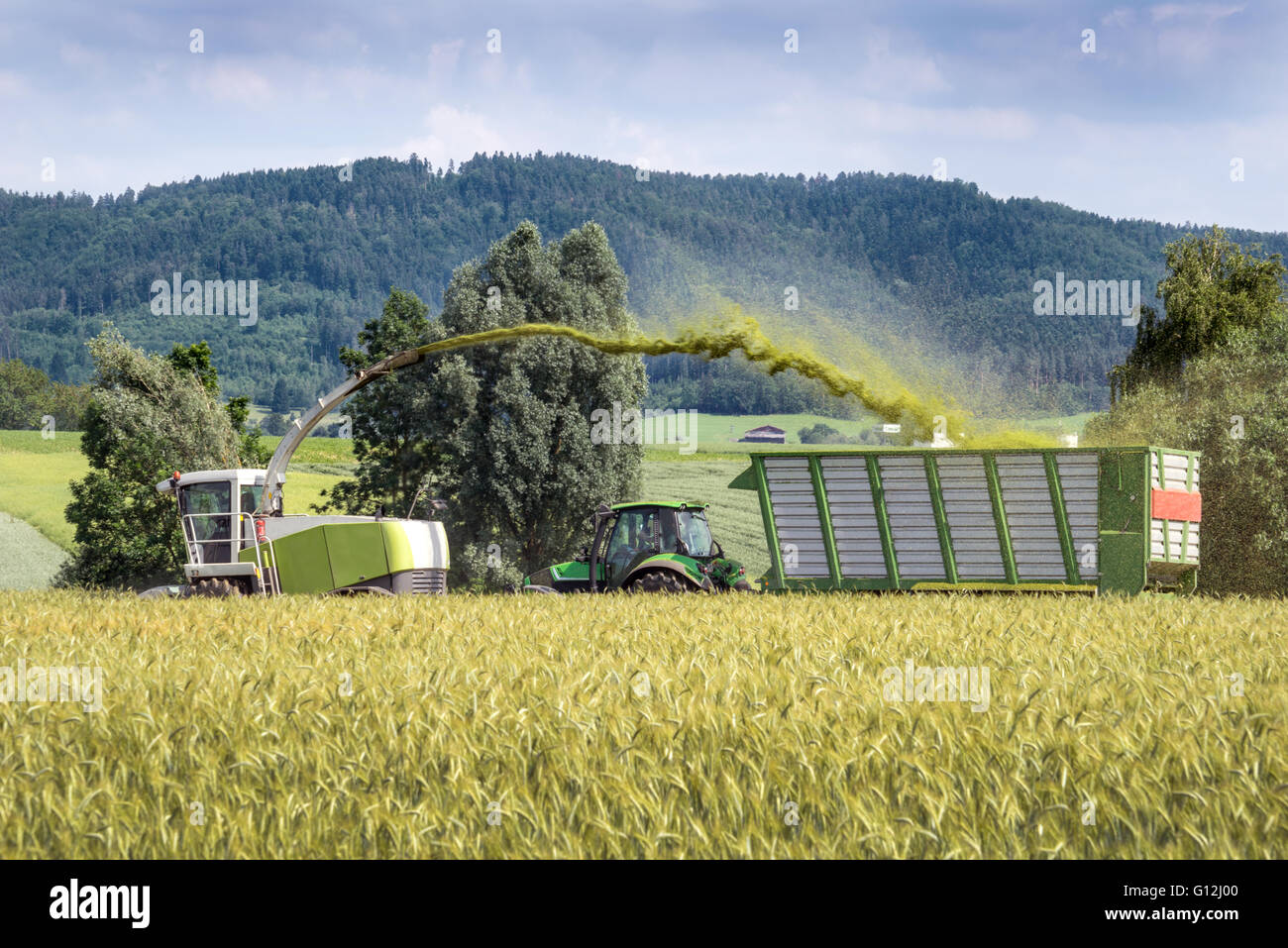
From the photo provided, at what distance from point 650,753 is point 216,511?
553 inches

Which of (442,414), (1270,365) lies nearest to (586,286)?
(442,414)

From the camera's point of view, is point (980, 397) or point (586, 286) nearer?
point (980, 397)

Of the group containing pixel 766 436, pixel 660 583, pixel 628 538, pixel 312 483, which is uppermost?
pixel 766 436

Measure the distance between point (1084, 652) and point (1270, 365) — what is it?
112 ft

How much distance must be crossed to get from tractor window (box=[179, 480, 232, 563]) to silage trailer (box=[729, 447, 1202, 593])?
8.40 meters

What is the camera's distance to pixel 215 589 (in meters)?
16.9

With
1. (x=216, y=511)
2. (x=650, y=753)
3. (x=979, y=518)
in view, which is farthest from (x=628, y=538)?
(x=650, y=753)

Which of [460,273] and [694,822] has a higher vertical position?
[460,273]

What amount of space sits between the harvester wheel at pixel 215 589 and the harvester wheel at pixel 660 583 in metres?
6.04

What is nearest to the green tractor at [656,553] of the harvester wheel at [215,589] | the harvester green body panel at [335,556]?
the harvester green body panel at [335,556]

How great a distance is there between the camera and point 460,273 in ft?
144

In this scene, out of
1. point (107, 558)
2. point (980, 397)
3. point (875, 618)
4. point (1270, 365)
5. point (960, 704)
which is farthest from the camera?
point (107, 558)

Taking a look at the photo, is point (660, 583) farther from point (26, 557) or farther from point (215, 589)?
point (26, 557)
